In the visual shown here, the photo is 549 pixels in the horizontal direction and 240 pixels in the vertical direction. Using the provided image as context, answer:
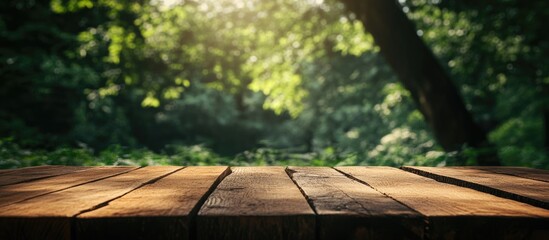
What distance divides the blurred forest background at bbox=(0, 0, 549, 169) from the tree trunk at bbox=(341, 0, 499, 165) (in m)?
0.17

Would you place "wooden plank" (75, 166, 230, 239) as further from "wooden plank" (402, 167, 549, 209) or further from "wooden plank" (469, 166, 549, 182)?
"wooden plank" (469, 166, 549, 182)

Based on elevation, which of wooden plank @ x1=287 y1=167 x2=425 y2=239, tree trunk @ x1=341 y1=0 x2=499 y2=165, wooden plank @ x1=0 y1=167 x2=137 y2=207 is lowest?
wooden plank @ x1=287 y1=167 x2=425 y2=239

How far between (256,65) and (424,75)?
211 inches

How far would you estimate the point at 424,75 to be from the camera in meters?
6.64

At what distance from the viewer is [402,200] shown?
1.32 meters

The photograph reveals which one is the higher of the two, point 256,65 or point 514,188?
point 256,65

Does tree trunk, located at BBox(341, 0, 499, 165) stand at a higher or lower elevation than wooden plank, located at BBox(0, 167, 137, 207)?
higher

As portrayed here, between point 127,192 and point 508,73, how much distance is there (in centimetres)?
1220

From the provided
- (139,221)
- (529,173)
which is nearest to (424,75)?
(529,173)

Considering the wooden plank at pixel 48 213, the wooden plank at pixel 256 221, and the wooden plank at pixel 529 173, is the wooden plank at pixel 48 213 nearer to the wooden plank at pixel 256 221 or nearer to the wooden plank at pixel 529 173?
the wooden plank at pixel 256 221

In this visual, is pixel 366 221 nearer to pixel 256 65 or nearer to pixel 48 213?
pixel 48 213

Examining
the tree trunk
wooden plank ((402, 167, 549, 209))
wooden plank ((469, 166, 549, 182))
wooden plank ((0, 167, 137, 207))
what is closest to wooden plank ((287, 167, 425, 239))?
wooden plank ((402, 167, 549, 209))

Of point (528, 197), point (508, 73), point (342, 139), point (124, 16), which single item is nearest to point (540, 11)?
point (508, 73)

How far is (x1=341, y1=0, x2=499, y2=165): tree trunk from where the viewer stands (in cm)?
657
